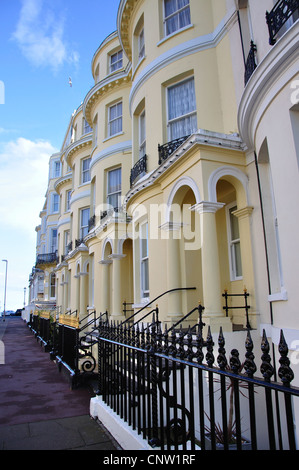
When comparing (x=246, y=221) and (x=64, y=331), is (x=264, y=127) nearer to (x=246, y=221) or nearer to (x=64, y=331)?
(x=246, y=221)

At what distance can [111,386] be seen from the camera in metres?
5.38

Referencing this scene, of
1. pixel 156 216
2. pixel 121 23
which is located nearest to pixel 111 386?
pixel 156 216

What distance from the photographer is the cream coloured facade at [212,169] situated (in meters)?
5.13

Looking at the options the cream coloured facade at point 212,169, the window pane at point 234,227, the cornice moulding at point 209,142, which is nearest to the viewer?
the cream coloured facade at point 212,169

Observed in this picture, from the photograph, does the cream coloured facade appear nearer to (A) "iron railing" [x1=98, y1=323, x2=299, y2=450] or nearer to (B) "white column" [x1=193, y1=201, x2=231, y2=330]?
(B) "white column" [x1=193, y1=201, x2=231, y2=330]

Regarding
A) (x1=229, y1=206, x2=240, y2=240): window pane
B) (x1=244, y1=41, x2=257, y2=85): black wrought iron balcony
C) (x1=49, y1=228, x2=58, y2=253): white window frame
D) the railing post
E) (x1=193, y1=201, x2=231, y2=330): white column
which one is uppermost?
(x1=49, y1=228, x2=58, y2=253): white window frame

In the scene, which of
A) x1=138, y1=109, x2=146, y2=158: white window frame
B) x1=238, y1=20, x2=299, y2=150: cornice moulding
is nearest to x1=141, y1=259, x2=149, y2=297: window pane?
x1=138, y1=109, x2=146, y2=158: white window frame

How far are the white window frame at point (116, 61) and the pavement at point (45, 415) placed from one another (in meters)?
14.4

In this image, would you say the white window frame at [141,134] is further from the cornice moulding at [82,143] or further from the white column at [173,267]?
the cornice moulding at [82,143]

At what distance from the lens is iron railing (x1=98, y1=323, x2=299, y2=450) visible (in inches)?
82.8

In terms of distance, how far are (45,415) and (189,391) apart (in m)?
3.84

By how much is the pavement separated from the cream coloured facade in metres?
2.04

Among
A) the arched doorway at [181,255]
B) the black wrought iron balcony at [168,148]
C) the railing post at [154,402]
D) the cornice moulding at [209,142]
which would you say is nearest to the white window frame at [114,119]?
the black wrought iron balcony at [168,148]

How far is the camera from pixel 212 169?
7.21 metres
